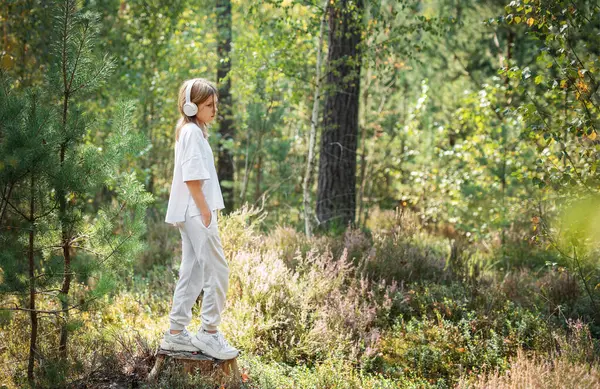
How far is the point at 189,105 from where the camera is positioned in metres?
3.73

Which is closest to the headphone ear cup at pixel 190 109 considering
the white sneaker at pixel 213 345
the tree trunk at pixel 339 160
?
the white sneaker at pixel 213 345

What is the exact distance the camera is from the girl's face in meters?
3.79

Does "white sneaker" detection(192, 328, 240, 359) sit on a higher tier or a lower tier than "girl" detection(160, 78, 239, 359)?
lower

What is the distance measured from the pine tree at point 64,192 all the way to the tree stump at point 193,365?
1.91ft

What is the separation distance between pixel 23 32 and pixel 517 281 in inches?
265

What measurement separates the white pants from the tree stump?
19 cm

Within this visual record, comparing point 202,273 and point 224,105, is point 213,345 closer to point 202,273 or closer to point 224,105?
point 202,273

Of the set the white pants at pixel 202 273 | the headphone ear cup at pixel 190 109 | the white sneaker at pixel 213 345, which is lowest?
the white sneaker at pixel 213 345

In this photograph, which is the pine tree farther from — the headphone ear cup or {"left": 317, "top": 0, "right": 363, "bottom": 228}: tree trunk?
{"left": 317, "top": 0, "right": 363, "bottom": 228}: tree trunk

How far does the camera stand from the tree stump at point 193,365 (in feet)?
12.3

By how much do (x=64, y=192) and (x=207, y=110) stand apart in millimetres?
1075

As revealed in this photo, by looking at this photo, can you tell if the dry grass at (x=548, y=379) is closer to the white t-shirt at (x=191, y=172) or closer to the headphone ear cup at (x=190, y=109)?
the white t-shirt at (x=191, y=172)

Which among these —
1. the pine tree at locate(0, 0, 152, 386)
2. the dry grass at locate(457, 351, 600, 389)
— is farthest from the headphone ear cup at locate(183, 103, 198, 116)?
the dry grass at locate(457, 351, 600, 389)

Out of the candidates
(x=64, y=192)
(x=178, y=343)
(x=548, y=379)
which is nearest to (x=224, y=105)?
(x=64, y=192)
